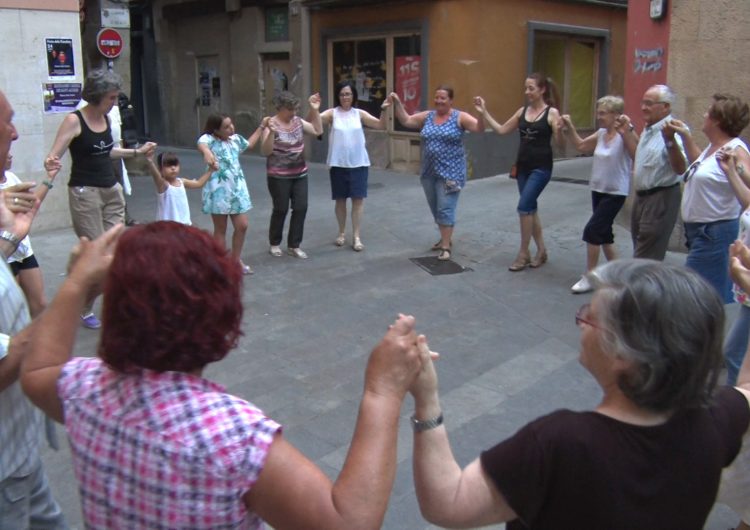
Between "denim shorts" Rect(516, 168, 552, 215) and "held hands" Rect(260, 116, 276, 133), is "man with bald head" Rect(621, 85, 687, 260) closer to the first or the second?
"denim shorts" Rect(516, 168, 552, 215)

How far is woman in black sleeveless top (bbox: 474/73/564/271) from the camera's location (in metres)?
7.01

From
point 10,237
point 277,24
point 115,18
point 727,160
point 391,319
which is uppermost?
point 277,24

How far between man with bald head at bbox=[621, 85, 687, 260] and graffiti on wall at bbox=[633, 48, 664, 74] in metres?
2.89

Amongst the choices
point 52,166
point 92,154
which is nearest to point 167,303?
point 52,166

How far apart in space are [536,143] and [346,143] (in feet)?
6.36

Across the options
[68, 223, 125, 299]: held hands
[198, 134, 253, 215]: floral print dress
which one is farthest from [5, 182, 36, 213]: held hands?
[198, 134, 253, 215]: floral print dress

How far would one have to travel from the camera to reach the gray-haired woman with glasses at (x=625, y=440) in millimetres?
1598

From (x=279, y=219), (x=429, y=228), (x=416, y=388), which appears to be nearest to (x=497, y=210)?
(x=429, y=228)

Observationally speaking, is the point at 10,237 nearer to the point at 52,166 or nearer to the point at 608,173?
Result: the point at 52,166

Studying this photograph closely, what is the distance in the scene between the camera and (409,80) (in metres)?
13.0

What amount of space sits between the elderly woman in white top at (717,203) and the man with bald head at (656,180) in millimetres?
833

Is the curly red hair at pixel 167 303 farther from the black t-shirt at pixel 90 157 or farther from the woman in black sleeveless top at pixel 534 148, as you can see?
the woman in black sleeveless top at pixel 534 148

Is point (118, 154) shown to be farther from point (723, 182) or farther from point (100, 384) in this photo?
point (100, 384)

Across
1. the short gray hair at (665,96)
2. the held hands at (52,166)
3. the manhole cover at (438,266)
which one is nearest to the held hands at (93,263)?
the held hands at (52,166)
